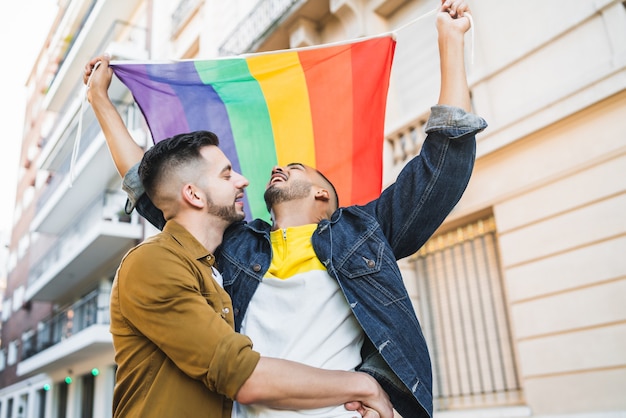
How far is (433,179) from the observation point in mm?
2230

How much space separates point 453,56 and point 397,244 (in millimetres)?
821

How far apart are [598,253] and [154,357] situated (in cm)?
429

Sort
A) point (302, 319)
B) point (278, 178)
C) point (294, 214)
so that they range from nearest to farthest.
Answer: point (302, 319)
point (294, 214)
point (278, 178)

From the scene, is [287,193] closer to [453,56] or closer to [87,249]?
[453,56]

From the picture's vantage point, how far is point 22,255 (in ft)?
92.5

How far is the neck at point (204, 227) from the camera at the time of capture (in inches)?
91.7

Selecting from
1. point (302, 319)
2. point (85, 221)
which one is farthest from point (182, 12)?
point (302, 319)

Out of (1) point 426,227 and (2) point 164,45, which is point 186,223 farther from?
(2) point 164,45

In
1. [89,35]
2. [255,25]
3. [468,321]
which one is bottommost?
[468,321]

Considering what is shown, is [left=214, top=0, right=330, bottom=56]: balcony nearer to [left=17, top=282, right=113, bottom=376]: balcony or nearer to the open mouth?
the open mouth

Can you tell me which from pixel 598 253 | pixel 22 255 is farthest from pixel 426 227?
pixel 22 255

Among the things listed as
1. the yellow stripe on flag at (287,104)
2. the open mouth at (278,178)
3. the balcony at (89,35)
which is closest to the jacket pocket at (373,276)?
the open mouth at (278,178)

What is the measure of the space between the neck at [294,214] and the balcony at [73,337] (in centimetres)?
1287

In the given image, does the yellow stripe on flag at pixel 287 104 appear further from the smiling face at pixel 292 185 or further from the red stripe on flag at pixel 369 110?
the smiling face at pixel 292 185
